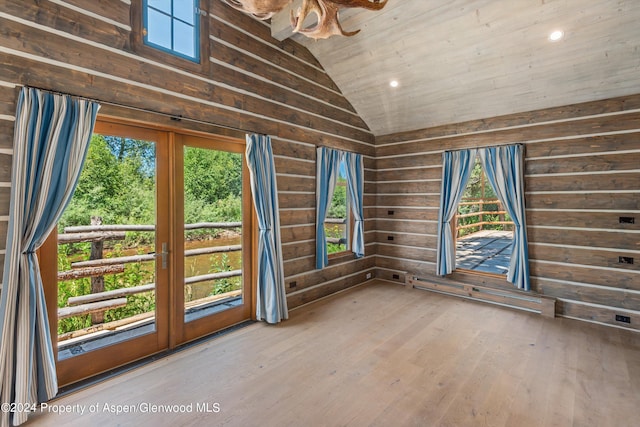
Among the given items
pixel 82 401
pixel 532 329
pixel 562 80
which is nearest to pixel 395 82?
pixel 562 80

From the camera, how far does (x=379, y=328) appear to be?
364 cm

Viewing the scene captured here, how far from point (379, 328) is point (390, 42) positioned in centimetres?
372

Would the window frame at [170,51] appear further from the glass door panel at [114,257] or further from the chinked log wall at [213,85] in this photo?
the glass door panel at [114,257]

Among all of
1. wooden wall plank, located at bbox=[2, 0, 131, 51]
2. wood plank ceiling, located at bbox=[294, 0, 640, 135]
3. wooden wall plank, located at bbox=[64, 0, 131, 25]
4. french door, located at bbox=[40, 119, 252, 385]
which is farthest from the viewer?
wood plank ceiling, located at bbox=[294, 0, 640, 135]

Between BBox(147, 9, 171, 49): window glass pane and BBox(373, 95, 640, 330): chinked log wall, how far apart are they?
14.1 feet

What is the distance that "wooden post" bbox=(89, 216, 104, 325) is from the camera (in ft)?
8.42

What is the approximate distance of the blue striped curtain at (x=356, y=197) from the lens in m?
5.17

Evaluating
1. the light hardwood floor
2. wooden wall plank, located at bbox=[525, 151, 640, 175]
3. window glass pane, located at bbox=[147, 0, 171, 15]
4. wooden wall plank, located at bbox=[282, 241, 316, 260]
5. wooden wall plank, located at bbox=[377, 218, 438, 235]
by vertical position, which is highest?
window glass pane, located at bbox=[147, 0, 171, 15]

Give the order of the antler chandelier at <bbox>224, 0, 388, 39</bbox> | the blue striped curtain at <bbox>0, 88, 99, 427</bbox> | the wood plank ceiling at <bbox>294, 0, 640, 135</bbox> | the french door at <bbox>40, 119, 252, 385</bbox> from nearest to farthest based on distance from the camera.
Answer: the antler chandelier at <bbox>224, 0, 388, 39</bbox>, the blue striped curtain at <bbox>0, 88, 99, 427</bbox>, the french door at <bbox>40, 119, 252, 385</bbox>, the wood plank ceiling at <bbox>294, 0, 640, 135</bbox>

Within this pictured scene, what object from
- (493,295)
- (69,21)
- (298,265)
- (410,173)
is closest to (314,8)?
(69,21)

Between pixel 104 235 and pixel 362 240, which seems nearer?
pixel 104 235

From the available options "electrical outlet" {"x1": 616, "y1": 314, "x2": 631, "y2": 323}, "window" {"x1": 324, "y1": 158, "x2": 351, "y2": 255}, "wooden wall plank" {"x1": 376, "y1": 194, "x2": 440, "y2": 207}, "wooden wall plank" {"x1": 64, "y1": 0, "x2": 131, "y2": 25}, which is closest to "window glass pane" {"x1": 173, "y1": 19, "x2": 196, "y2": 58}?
"wooden wall plank" {"x1": 64, "y1": 0, "x2": 131, "y2": 25}

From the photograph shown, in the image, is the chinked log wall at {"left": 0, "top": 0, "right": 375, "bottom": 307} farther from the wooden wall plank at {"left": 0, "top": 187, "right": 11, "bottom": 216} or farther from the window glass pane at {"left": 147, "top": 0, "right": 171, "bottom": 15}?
the window glass pane at {"left": 147, "top": 0, "right": 171, "bottom": 15}

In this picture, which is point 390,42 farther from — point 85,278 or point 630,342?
point 630,342
